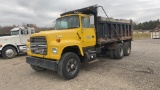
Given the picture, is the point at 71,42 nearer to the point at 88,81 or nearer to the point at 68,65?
the point at 68,65

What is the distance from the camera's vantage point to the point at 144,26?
3610 inches

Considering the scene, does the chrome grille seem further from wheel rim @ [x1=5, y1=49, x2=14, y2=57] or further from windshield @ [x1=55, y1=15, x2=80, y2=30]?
wheel rim @ [x1=5, y1=49, x2=14, y2=57]

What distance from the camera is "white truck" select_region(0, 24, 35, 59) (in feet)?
37.1

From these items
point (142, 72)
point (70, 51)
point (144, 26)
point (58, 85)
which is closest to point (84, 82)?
point (58, 85)

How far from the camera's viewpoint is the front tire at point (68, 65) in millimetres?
5594

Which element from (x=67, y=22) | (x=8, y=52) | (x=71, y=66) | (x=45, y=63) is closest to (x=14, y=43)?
(x=8, y=52)

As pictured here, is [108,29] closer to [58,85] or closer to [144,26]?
[58,85]

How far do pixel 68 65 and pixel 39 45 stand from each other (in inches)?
54.6

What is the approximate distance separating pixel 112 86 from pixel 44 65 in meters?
2.63

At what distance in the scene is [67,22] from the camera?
6.99 metres

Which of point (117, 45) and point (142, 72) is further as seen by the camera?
point (117, 45)

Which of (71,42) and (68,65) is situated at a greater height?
(71,42)

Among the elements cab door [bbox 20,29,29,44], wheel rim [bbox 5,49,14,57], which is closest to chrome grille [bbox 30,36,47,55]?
wheel rim [bbox 5,49,14,57]

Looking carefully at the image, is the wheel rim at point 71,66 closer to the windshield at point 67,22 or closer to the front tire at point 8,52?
the windshield at point 67,22
